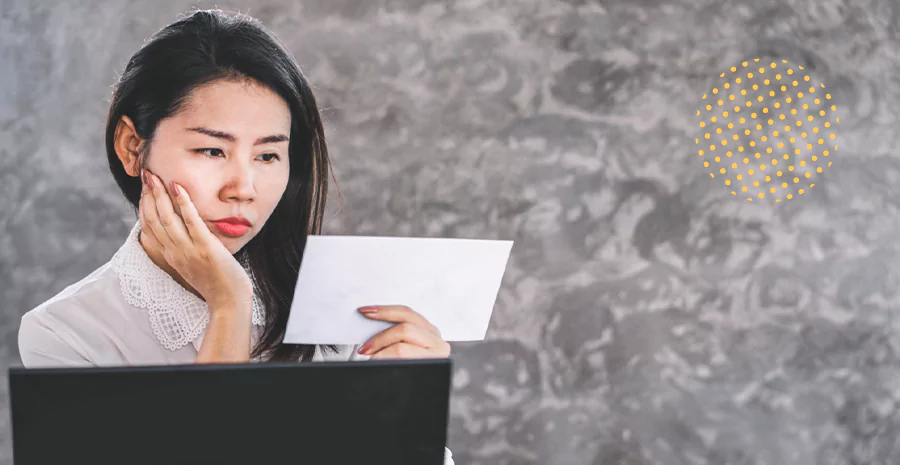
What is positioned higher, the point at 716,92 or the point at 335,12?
the point at 335,12

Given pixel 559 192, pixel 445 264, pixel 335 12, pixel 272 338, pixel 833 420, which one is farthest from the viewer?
pixel 833 420

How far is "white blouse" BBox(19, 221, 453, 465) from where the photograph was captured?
3.79 feet

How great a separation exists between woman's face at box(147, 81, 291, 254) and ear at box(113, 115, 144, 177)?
0.11ft

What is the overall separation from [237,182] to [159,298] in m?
0.23

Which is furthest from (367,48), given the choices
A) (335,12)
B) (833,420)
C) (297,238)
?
(833,420)

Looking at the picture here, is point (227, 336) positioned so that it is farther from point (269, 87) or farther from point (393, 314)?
point (269, 87)

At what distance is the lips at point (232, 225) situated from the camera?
4.29 ft

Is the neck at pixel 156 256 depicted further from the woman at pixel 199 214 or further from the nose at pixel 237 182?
the nose at pixel 237 182

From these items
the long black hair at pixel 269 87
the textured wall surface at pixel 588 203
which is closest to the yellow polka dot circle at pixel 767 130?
the textured wall surface at pixel 588 203

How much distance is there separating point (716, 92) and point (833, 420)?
1.16 m

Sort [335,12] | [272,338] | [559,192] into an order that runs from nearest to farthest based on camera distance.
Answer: [272,338]
[335,12]
[559,192]

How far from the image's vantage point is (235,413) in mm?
580

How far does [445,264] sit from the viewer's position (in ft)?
3.83

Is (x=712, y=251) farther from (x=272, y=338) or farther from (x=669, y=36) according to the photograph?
(x=272, y=338)
